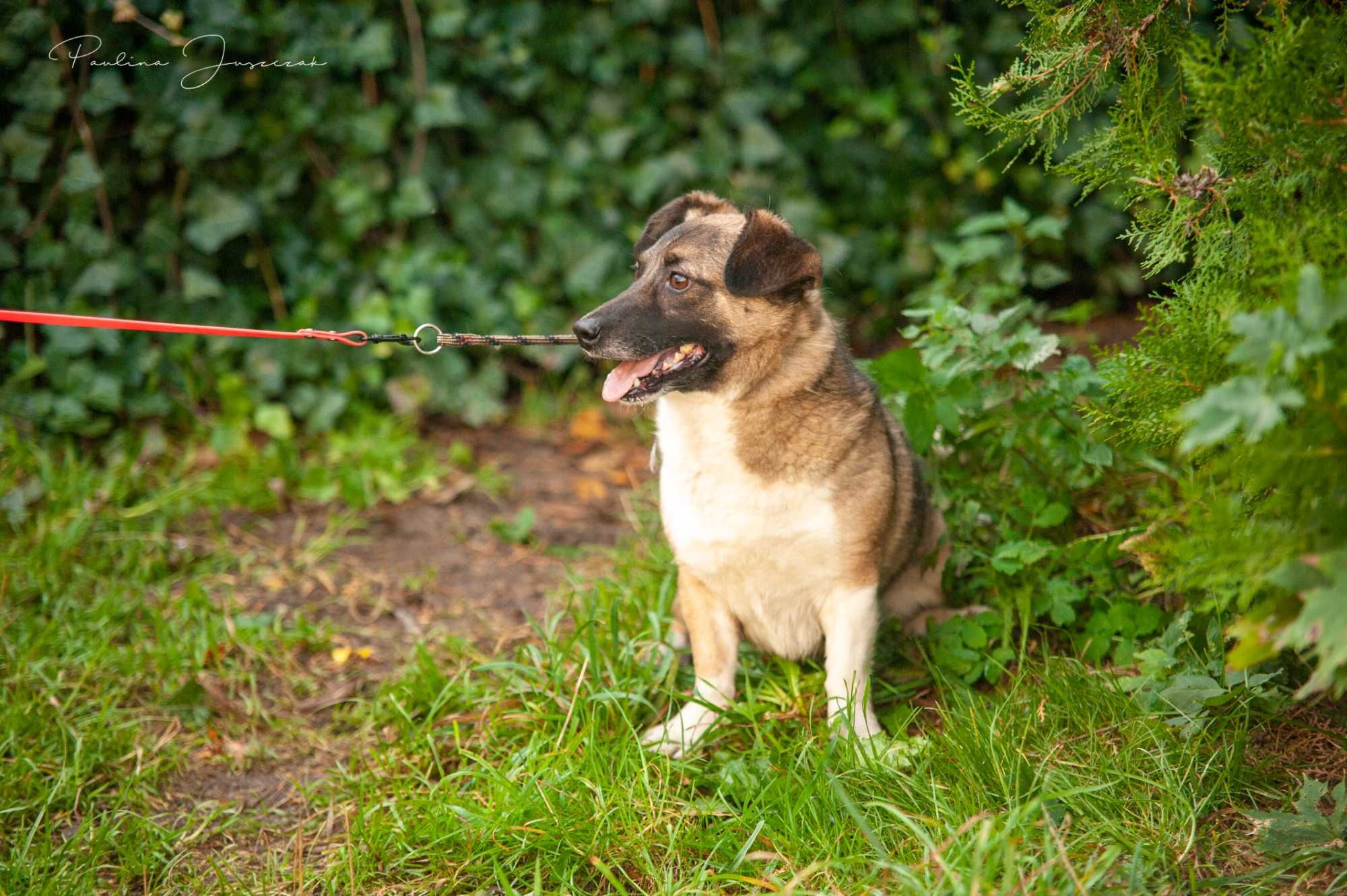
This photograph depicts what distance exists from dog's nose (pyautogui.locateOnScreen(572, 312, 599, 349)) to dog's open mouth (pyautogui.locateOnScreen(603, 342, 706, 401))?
5.0 inches

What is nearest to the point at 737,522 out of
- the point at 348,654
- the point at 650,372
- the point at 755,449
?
the point at 755,449

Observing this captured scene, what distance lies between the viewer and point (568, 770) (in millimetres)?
2939

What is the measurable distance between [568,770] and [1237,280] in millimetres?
2004

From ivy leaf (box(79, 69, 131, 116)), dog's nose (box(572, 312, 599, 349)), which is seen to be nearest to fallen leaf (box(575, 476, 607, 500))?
dog's nose (box(572, 312, 599, 349))

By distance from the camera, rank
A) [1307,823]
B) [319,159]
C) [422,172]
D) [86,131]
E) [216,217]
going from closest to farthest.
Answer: [1307,823], [86,131], [216,217], [319,159], [422,172]

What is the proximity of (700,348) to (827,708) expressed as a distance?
1.13 meters

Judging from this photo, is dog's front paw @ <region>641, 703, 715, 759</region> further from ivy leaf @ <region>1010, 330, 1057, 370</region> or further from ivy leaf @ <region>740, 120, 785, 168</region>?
ivy leaf @ <region>740, 120, 785, 168</region>

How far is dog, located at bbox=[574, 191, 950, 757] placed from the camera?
10.2 ft

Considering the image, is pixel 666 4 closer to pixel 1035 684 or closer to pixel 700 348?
pixel 700 348

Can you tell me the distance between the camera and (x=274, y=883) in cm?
278

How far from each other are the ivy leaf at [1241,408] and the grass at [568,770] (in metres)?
0.91

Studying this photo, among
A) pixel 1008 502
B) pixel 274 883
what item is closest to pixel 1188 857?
pixel 1008 502

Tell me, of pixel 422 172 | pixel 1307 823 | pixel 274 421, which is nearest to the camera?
pixel 1307 823

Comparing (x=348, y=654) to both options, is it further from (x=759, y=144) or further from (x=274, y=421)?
(x=759, y=144)
